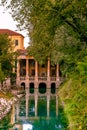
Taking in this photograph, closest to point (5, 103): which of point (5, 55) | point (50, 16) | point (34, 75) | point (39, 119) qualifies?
point (39, 119)

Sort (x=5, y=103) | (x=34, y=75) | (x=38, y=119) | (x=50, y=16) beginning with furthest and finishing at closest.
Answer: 1. (x=34, y=75)
2. (x=5, y=103)
3. (x=38, y=119)
4. (x=50, y=16)

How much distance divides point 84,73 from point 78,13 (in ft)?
19.0

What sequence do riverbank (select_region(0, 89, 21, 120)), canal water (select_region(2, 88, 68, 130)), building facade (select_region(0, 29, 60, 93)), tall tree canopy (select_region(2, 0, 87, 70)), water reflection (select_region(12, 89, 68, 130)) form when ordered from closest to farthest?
tall tree canopy (select_region(2, 0, 87, 70)) → canal water (select_region(2, 88, 68, 130)) → water reflection (select_region(12, 89, 68, 130)) → riverbank (select_region(0, 89, 21, 120)) → building facade (select_region(0, 29, 60, 93))

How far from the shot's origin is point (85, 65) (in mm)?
20719

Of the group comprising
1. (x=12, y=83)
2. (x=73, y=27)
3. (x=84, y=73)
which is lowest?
(x=12, y=83)

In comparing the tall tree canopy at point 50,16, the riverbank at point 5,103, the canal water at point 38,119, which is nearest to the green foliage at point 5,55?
the riverbank at point 5,103

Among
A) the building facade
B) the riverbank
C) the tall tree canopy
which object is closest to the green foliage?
the riverbank

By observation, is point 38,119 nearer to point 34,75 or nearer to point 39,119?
point 39,119

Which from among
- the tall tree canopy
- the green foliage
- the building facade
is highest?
the tall tree canopy

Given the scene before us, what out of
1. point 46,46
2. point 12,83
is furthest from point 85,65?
point 12,83

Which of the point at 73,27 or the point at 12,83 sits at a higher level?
the point at 73,27

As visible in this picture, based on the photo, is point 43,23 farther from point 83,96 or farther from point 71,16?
point 83,96

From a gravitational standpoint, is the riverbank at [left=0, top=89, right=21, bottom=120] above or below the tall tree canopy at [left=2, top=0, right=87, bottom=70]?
below

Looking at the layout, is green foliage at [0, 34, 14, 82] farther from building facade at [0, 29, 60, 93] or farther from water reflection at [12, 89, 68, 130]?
building facade at [0, 29, 60, 93]
